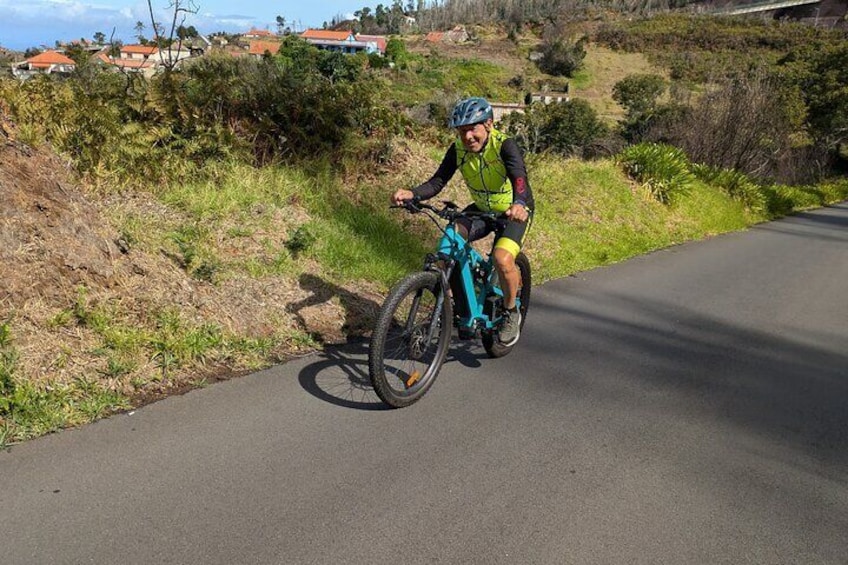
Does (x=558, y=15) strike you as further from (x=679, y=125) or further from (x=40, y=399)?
(x=40, y=399)

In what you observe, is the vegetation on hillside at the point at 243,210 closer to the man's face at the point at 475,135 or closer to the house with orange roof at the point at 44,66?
the house with orange roof at the point at 44,66

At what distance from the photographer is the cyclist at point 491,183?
444 cm

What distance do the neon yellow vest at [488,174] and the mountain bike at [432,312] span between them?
0.28 metres

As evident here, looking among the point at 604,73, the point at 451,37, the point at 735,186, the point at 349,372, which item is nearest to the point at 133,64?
the point at 349,372

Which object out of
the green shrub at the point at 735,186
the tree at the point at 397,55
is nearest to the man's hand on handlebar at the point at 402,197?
the green shrub at the point at 735,186

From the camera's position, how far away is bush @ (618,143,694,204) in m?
13.4

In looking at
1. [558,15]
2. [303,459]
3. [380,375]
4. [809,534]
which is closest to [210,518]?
[303,459]

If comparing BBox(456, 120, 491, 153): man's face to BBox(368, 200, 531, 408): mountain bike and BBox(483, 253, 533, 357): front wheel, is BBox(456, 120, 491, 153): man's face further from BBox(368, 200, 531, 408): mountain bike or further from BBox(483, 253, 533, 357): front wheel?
BBox(483, 253, 533, 357): front wheel

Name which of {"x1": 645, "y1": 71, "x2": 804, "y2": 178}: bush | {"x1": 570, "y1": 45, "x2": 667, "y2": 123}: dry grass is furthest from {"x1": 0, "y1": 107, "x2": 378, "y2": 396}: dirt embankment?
{"x1": 570, "y1": 45, "x2": 667, "y2": 123}: dry grass

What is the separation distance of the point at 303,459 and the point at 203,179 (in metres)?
4.43

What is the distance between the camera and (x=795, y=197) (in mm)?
20000

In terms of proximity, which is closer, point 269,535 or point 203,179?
point 269,535

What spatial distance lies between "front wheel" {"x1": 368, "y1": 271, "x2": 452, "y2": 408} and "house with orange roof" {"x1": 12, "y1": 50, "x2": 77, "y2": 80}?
5.45 metres

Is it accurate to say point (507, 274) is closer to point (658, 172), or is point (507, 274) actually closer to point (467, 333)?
point (467, 333)
